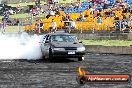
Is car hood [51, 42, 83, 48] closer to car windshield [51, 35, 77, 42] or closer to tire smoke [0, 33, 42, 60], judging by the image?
car windshield [51, 35, 77, 42]

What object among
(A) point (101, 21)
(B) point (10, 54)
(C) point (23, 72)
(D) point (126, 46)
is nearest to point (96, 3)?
(A) point (101, 21)

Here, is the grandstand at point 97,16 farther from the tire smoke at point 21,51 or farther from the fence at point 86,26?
the tire smoke at point 21,51

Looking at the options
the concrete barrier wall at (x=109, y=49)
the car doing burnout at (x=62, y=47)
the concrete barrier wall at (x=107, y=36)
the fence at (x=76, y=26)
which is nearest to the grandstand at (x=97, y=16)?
the fence at (x=76, y=26)

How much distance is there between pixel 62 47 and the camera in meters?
22.8

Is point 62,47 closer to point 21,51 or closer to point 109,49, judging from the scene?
point 21,51

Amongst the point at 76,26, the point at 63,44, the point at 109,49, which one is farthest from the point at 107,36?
the point at 63,44

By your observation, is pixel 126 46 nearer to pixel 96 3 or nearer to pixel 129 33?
pixel 129 33

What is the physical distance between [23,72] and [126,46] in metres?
13.4

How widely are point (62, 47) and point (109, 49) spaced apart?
841cm

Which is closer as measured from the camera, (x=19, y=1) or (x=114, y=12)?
(x=114, y=12)

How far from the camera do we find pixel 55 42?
23609 mm

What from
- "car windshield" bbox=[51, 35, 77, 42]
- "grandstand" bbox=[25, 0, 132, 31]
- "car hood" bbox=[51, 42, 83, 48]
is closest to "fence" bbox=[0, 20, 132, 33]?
"grandstand" bbox=[25, 0, 132, 31]

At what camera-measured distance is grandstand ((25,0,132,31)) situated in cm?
3591

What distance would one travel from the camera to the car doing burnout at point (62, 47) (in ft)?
74.4
